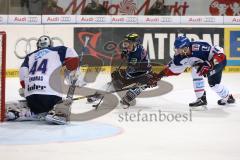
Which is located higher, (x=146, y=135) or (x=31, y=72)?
(x=31, y=72)

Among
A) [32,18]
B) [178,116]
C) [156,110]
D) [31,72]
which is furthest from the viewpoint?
[32,18]

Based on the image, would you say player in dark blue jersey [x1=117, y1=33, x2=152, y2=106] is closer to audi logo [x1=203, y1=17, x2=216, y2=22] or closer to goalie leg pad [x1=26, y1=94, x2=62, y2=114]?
goalie leg pad [x1=26, y1=94, x2=62, y2=114]

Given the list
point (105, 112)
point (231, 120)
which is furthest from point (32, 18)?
point (231, 120)

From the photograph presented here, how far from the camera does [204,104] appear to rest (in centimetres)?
669

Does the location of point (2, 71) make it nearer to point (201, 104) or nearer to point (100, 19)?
point (201, 104)

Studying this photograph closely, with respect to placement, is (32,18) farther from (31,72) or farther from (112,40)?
(31,72)

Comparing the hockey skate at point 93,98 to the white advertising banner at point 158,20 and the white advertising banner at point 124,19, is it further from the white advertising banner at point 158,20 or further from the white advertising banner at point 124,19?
the white advertising banner at point 158,20

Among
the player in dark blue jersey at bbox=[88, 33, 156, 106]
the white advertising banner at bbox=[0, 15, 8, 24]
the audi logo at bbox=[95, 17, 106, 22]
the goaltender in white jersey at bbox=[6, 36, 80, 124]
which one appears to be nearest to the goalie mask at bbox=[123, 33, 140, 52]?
the player in dark blue jersey at bbox=[88, 33, 156, 106]

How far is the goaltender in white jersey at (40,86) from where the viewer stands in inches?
222

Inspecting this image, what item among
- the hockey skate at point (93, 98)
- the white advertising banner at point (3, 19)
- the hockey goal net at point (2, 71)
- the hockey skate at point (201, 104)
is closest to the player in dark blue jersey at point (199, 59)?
the hockey skate at point (201, 104)

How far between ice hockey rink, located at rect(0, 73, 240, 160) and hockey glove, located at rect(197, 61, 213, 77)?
1.54ft

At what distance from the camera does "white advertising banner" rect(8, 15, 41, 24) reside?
9.81m

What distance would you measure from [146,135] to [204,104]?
1.82 meters

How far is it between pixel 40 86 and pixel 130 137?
4.11 feet
